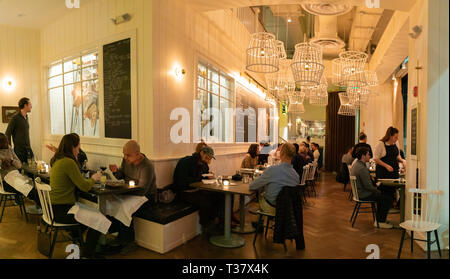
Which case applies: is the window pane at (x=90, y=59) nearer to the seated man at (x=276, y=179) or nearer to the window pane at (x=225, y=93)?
the window pane at (x=225, y=93)

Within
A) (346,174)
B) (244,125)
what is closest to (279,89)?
(244,125)

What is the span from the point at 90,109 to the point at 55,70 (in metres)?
1.88

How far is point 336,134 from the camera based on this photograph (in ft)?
41.1

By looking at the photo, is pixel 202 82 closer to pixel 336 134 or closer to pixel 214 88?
pixel 214 88

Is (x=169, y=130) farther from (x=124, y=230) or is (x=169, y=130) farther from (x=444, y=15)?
(x=444, y=15)

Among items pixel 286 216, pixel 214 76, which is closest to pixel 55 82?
pixel 214 76

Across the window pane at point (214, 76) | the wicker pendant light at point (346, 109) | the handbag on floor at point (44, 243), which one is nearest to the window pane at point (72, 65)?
the window pane at point (214, 76)

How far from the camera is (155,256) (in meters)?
3.42

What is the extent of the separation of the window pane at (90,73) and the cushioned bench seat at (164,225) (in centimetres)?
277

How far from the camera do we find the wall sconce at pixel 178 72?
14.8ft

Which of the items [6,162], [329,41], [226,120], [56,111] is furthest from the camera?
[329,41]

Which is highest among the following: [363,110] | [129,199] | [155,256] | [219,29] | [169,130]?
[219,29]

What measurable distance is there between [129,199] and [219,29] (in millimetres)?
4054
